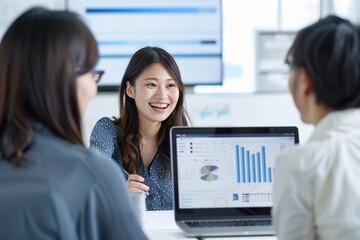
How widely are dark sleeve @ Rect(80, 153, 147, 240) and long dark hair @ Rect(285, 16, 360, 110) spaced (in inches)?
17.7

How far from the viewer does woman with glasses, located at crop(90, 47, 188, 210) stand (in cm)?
250

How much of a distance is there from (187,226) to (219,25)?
2.65m

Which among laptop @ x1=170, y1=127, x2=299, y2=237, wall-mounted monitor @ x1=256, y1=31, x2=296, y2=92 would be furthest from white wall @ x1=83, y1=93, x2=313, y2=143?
laptop @ x1=170, y1=127, x2=299, y2=237

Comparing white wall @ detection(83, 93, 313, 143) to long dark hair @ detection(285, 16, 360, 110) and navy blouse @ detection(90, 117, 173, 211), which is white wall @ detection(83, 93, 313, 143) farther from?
long dark hair @ detection(285, 16, 360, 110)

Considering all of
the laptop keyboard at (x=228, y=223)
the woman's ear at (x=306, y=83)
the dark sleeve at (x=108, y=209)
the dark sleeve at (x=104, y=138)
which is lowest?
the laptop keyboard at (x=228, y=223)

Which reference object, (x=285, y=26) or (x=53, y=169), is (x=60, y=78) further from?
(x=285, y=26)

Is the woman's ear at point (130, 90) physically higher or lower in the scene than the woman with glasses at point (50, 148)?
lower

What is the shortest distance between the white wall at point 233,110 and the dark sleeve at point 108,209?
3000mm

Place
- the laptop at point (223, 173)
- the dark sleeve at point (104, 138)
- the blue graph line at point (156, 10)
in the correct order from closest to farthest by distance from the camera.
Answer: the laptop at point (223, 173) < the dark sleeve at point (104, 138) < the blue graph line at point (156, 10)

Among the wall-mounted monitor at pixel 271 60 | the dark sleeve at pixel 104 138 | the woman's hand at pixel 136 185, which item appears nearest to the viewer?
the woman's hand at pixel 136 185

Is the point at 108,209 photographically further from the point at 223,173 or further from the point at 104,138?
the point at 104,138

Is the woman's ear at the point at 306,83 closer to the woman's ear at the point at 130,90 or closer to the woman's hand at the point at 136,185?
the woman's hand at the point at 136,185

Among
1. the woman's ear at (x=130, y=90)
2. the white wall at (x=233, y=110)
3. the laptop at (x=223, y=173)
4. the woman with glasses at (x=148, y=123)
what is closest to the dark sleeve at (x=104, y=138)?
the woman with glasses at (x=148, y=123)

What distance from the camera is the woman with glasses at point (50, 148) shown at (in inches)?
42.0
